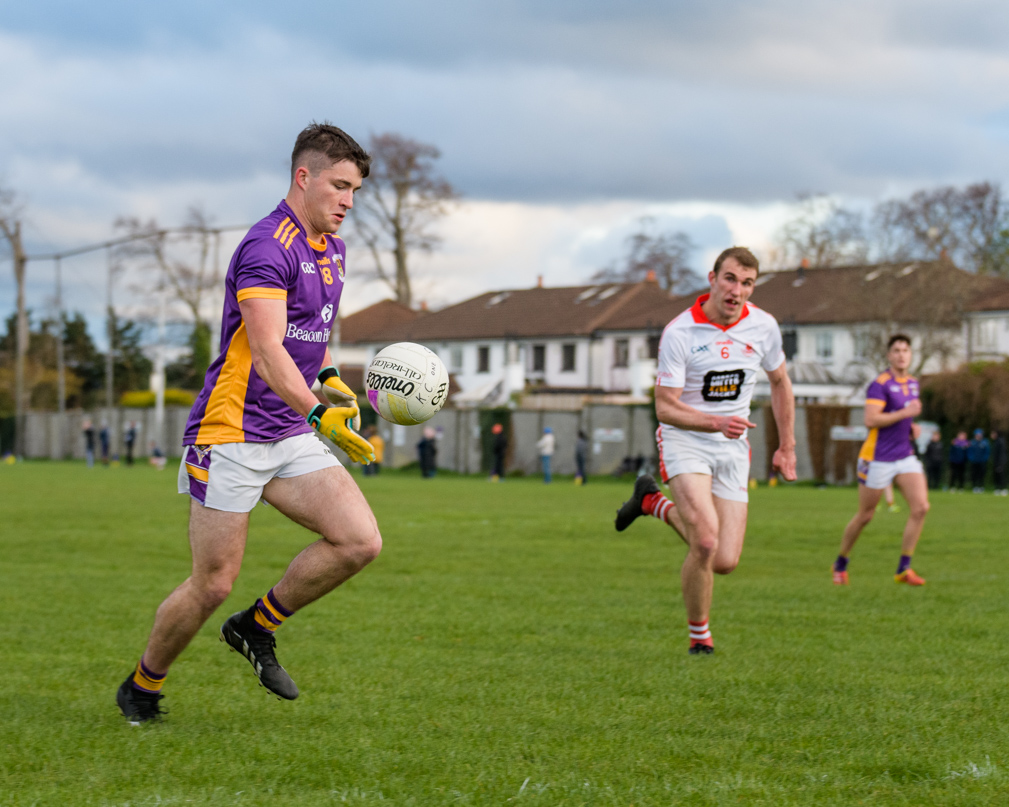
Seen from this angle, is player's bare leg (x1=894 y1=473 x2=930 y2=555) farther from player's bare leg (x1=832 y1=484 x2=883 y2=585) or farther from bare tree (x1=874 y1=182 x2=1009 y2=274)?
bare tree (x1=874 y1=182 x2=1009 y2=274)

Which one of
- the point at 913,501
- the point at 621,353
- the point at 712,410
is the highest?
the point at 621,353

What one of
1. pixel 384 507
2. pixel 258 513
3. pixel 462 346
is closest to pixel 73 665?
pixel 258 513

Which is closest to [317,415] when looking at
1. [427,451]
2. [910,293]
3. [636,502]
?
[636,502]

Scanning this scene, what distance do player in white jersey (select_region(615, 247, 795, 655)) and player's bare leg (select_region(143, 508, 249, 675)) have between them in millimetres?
3261

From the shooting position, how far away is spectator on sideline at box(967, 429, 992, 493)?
33.8 metres

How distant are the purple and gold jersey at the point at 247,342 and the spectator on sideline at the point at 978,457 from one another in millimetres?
32075

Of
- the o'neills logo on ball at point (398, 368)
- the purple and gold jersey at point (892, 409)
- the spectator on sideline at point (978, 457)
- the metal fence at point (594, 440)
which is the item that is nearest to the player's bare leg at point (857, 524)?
the purple and gold jersey at point (892, 409)

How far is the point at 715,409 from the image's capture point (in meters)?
7.57

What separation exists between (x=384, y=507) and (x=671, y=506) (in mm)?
14839

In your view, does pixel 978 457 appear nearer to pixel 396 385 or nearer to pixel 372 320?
pixel 396 385

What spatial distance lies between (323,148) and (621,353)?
211ft

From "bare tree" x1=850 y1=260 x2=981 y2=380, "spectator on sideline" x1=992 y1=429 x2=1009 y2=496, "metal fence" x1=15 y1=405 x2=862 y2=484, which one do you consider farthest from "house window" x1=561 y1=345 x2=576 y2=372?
"spectator on sideline" x1=992 y1=429 x2=1009 y2=496

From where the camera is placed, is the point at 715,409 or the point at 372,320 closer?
the point at 715,409

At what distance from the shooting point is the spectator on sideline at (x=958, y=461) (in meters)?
33.8
